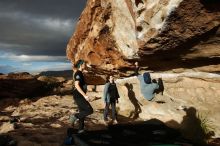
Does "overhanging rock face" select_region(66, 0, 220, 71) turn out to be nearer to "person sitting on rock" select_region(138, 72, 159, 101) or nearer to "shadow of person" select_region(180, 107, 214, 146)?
"person sitting on rock" select_region(138, 72, 159, 101)

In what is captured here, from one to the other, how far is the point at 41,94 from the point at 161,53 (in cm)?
1529

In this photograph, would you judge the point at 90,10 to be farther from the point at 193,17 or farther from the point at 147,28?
the point at 193,17

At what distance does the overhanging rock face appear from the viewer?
8.03 metres

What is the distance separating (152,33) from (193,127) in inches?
132

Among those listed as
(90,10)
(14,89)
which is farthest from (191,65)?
(14,89)

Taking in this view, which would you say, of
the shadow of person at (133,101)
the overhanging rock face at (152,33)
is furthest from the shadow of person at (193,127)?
the shadow of person at (133,101)

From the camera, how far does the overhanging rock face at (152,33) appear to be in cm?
803

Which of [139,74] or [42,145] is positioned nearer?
[42,145]

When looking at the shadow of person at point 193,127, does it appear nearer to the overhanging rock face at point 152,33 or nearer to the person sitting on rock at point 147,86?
the person sitting on rock at point 147,86

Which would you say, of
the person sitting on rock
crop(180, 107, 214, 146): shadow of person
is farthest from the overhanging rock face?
crop(180, 107, 214, 146): shadow of person

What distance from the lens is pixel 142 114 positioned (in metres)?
13.3

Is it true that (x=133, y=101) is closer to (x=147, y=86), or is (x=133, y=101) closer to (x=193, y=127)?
(x=147, y=86)

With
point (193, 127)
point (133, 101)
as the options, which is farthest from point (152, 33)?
point (133, 101)

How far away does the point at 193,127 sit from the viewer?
10516 millimetres
